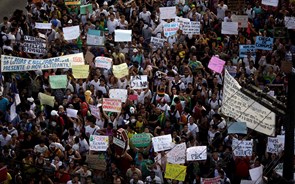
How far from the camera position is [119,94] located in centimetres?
2212

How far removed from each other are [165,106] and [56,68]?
3.45 m

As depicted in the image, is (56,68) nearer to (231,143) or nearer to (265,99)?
(231,143)

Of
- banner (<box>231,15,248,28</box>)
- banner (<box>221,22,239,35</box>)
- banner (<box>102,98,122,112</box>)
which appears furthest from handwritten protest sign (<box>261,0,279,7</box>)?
banner (<box>102,98,122,112</box>)

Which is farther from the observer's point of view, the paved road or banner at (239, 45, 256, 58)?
the paved road

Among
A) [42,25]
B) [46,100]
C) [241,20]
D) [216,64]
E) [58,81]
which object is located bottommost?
[46,100]

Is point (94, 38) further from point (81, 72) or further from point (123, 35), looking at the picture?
point (81, 72)

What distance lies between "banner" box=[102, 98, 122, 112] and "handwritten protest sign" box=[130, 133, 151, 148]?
1355mm

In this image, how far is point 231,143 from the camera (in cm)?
2023

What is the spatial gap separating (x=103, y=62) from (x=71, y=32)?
6.61ft

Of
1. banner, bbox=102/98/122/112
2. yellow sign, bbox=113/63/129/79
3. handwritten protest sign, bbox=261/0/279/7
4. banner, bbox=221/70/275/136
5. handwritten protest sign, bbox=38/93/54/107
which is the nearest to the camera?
banner, bbox=221/70/275/136

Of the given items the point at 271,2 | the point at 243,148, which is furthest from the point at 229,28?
the point at 243,148

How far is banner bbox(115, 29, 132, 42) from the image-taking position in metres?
25.0

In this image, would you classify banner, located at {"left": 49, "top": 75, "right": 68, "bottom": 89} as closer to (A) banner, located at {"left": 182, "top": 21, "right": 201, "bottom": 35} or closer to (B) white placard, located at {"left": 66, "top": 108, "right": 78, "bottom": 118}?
(B) white placard, located at {"left": 66, "top": 108, "right": 78, "bottom": 118}

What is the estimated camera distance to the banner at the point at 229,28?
25.1 meters
